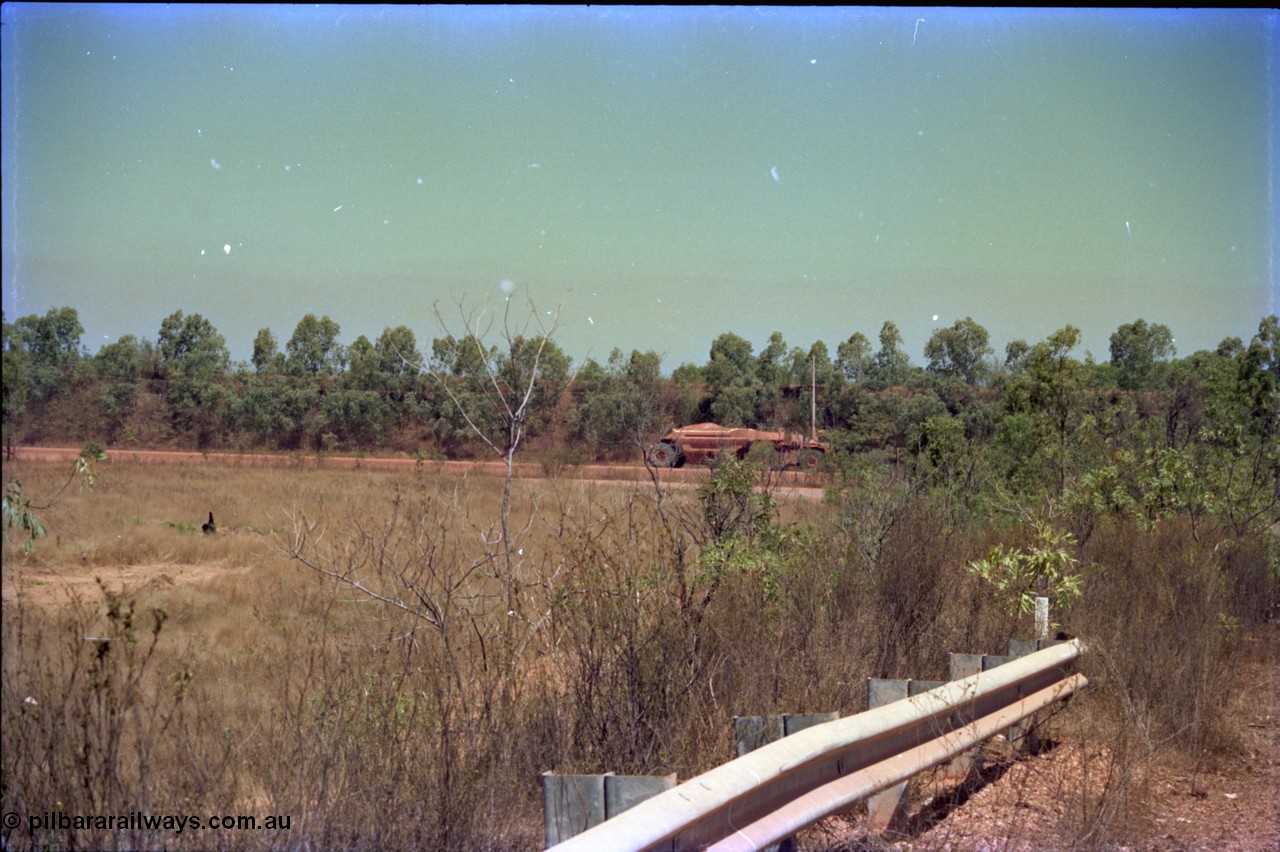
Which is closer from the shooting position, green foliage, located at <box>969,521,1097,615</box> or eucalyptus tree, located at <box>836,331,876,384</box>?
green foliage, located at <box>969,521,1097,615</box>

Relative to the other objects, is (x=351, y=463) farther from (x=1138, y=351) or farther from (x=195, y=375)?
(x=1138, y=351)

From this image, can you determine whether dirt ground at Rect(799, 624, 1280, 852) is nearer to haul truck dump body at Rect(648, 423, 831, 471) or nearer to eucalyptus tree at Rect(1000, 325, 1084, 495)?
haul truck dump body at Rect(648, 423, 831, 471)

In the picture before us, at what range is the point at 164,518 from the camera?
1983 cm

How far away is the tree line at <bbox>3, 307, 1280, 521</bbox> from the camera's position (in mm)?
10633

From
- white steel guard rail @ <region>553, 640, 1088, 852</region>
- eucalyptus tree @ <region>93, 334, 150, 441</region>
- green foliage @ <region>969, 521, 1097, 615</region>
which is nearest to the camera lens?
white steel guard rail @ <region>553, 640, 1088, 852</region>

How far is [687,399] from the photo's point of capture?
724 inches

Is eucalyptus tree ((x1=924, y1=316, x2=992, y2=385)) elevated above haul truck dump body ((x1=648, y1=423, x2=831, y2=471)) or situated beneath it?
elevated above

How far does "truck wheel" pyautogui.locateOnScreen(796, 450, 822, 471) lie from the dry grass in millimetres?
3267

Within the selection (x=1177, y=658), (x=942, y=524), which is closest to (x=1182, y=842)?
(x=1177, y=658)

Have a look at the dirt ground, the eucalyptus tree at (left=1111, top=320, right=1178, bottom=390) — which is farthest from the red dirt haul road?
the eucalyptus tree at (left=1111, top=320, right=1178, bottom=390)

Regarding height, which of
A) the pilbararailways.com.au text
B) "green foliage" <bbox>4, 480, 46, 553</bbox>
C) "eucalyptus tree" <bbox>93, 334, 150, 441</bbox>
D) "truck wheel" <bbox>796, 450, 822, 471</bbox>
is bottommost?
the pilbararailways.com.au text

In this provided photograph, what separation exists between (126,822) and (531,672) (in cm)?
258

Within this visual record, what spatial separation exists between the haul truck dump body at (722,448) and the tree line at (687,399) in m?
0.29

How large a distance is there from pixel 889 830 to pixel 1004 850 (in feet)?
1.57
